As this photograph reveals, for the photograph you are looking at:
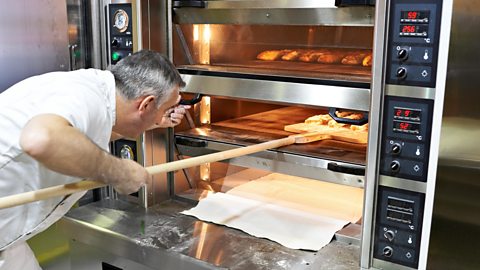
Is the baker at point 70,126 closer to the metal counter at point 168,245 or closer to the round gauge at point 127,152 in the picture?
the metal counter at point 168,245

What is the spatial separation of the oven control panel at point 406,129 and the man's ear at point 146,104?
2.02 ft

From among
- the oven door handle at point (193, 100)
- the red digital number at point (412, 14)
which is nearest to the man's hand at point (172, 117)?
the oven door handle at point (193, 100)

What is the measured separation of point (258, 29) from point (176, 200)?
732 mm

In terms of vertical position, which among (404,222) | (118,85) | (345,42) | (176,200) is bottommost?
(176,200)

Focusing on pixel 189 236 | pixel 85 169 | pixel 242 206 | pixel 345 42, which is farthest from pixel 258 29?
pixel 85 169

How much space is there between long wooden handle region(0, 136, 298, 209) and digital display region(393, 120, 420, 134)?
18.8 inches

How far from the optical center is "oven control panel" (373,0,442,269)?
1308mm

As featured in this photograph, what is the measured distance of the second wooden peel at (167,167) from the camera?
1.22 meters

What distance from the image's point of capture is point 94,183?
1.29m

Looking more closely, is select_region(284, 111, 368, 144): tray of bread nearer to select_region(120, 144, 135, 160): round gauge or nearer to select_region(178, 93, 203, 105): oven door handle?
select_region(178, 93, 203, 105): oven door handle

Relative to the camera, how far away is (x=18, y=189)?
4.42 ft

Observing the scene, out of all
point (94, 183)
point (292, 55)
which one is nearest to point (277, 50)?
point (292, 55)

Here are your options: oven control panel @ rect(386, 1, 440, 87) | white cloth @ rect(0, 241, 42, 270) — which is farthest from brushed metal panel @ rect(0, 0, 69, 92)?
oven control panel @ rect(386, 1, 440, 87)

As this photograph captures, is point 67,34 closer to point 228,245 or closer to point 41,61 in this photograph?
point 41,61
